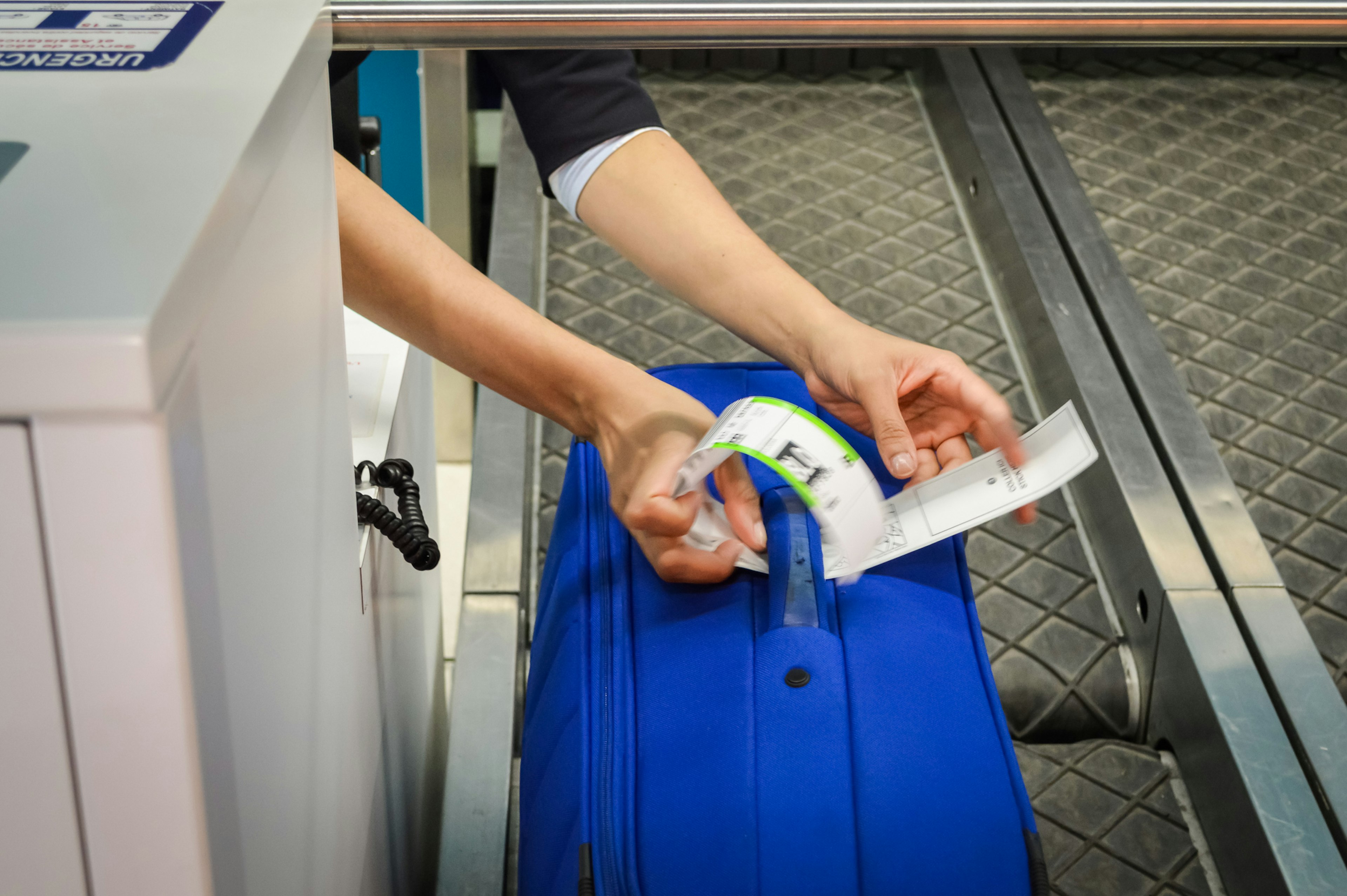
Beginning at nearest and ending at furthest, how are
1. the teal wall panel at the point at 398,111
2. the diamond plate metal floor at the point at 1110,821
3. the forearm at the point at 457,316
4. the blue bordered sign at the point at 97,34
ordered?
1. the blue bordered sign at the point at 97,34
2. the forearm at the point at 457,316
3. the diamond plate metal floor at the point at 1110,821
4. the teal wall panel at the point at 398,111

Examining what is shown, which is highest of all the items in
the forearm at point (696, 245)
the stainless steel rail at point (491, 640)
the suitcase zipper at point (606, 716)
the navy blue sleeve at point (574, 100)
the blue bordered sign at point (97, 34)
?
the blue bordered sign at point (97, 34)

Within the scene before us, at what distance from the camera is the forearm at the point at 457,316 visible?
0.88m

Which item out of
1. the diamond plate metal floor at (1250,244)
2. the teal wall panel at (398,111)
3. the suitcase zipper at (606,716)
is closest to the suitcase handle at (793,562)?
the suitcase zipper at (606,716)

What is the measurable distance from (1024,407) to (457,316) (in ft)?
3.38

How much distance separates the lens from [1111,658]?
1.37 m

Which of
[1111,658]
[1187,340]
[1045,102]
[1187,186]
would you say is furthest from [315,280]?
[1045,102]

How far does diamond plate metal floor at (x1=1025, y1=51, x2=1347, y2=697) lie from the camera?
1557mm

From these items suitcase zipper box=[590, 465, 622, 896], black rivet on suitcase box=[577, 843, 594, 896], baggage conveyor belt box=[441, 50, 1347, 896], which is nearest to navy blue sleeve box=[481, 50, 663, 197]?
suitcase zipper box=[590, 465, 622, 896]

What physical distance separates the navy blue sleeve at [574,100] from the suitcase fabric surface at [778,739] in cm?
41

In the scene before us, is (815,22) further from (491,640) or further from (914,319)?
(914,319)

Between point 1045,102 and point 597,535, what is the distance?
1.83 metres

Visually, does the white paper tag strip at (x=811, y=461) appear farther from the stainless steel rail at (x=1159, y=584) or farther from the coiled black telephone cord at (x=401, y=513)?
the stainless steel rail at (x=1159, y=584)

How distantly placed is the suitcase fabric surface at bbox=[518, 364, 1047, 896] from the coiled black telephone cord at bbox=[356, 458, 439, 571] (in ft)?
0.39

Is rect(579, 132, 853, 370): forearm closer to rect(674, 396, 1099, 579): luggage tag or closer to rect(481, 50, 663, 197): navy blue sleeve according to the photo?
rect(481, 50, 663, 197): navy blue sleeve
